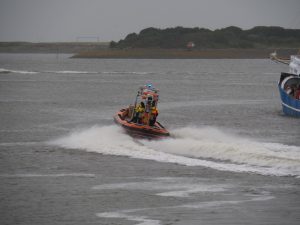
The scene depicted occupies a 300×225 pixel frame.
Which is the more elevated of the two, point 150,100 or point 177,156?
point 150,100

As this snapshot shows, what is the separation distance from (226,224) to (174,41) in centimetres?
17955

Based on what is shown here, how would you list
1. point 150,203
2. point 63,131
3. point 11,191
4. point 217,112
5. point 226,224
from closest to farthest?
point 226,224 < point 150,203 < point 11,191 < point 63,131 < point 217,112

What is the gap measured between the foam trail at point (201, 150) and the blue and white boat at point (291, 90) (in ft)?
44.6

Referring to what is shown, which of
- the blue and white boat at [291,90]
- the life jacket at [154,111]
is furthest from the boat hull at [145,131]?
the blue and white boat at [291,90]

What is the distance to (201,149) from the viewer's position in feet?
92.6

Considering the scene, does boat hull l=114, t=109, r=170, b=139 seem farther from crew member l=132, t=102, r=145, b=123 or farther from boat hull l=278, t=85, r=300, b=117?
boat hull l=278, t=85, r=300, b=117

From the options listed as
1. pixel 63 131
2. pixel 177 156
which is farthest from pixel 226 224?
pixel 63 131

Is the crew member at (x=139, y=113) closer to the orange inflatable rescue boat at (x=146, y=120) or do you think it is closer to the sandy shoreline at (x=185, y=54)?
the orange inflatable rescue boat at (x=146, y=120)

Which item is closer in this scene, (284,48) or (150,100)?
(150,100)

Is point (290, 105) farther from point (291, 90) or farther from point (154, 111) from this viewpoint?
point (154, 111)

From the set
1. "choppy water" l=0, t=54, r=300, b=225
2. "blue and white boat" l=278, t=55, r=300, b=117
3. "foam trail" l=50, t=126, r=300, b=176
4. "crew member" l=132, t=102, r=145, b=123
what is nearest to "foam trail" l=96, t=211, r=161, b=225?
"choppy water" l=0, t=54, r=300, b=225

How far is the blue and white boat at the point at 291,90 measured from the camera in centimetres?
4716

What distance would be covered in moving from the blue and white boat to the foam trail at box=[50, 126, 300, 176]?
44.6ft

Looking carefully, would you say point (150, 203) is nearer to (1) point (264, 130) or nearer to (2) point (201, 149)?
(2) point (201, 149)
